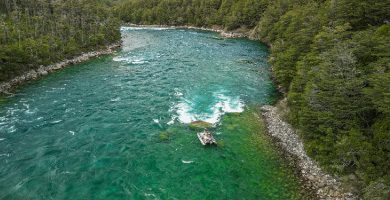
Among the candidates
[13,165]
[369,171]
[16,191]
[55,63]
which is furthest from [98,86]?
[369,171]

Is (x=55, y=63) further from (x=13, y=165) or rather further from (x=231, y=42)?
(x=231, y=42)

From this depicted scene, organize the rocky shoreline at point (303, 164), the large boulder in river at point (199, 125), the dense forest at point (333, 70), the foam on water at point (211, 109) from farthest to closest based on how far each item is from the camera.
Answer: the foam on water at point (211, 109), the large boulder in river at point (199, 125), the rocky shoreline at point (303, 164), the dense forest at point (333, 70)

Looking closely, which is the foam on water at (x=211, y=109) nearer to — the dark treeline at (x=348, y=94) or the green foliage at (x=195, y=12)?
the dark treeline at (x=348, y=94)

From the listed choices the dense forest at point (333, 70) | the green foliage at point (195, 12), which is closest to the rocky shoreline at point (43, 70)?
the dense forest at point (333, 70)

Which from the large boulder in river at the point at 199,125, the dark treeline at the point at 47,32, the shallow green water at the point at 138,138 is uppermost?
the dark treeline at the point at 47,32

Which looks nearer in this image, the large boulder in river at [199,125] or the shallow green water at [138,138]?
the shallow green water at [138,138]

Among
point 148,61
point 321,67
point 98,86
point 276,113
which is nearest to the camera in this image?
point 321,67
